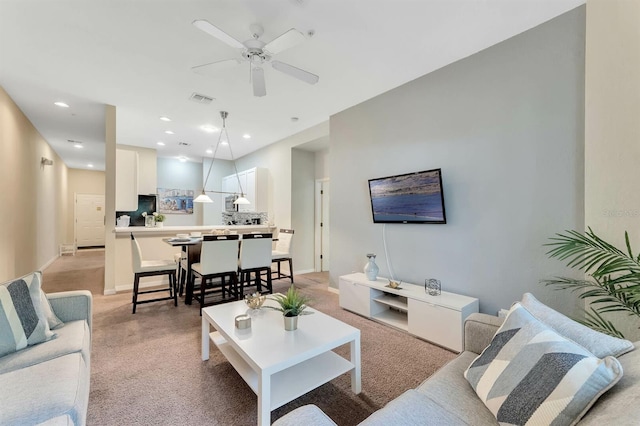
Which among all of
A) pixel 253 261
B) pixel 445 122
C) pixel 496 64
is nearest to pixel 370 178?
pixel 445 122

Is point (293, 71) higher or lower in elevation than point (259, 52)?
lower

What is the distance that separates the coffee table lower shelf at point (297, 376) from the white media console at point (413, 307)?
3.80ft

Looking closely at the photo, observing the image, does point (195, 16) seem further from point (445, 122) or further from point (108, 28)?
point (445, 122)

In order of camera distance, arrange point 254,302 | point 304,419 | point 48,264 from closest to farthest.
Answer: point 304,419 < point 254,302 < point 48,264

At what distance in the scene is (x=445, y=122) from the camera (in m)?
3.00

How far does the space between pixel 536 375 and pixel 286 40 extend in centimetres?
241

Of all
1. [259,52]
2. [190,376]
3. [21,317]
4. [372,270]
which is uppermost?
[259,52]

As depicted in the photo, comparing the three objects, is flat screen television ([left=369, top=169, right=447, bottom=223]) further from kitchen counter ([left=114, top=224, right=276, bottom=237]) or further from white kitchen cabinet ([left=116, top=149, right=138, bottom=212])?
white kitchen cabinet ([left=116, top=149, right=138, bottom=212])

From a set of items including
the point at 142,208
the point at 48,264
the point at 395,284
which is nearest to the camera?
the point at 395,284

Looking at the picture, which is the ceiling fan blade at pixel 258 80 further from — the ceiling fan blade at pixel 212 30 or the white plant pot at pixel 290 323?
the white plant pot at pixel 290 323

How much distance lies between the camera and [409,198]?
326cm

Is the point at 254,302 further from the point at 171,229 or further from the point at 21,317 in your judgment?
the point at 171,229

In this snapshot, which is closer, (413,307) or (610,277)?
(610,277)

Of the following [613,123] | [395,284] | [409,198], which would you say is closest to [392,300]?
[395,284]
